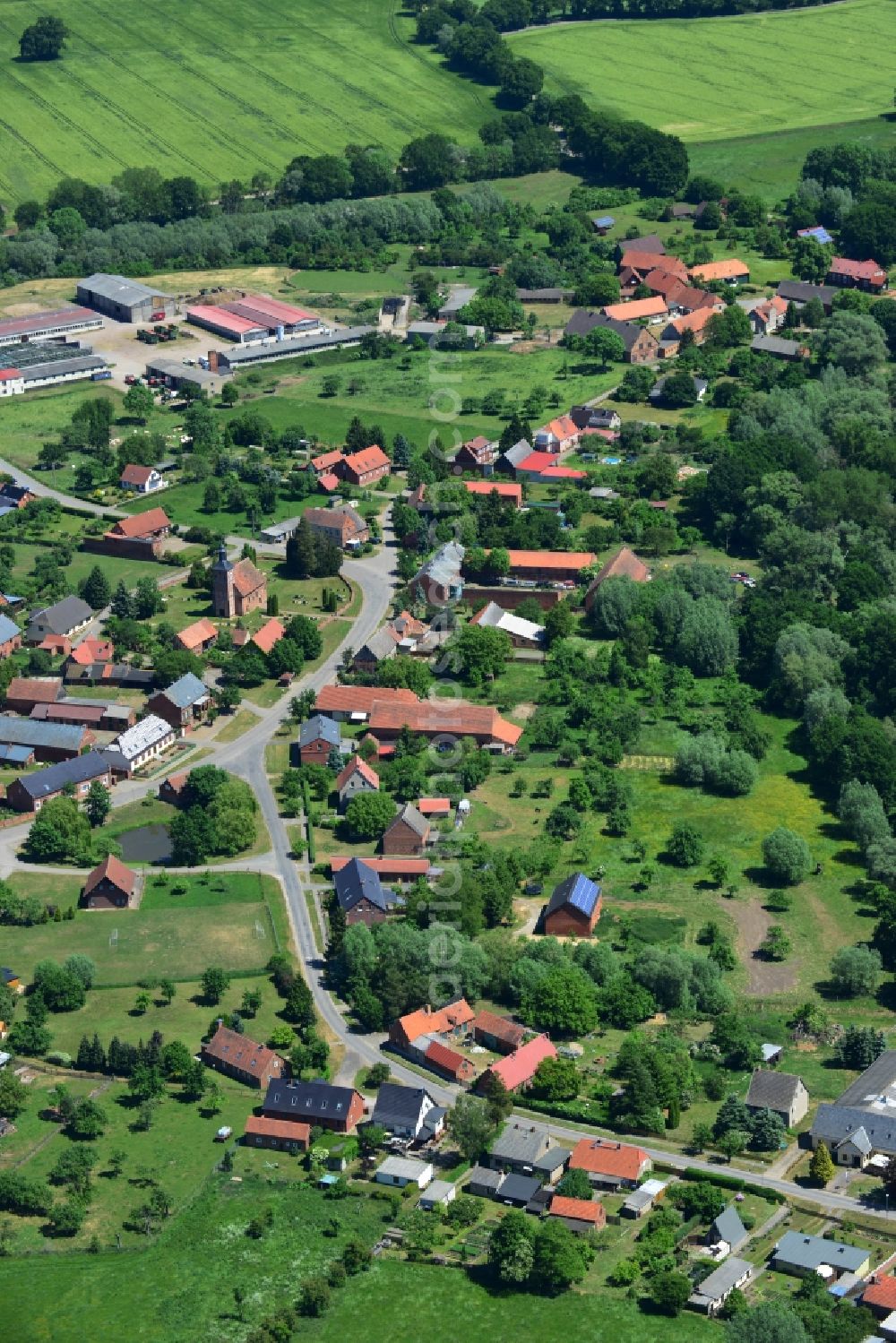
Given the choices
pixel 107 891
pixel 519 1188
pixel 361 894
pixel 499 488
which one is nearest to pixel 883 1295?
pixel 519 1188

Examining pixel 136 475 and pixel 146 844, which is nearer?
pixel 146 844

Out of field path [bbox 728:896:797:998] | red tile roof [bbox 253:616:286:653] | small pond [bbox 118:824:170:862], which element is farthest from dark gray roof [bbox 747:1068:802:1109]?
red tile roof [bbox 253:616:286:653]

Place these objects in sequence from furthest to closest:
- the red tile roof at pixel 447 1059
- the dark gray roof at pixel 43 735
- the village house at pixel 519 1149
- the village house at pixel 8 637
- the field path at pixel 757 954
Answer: the village house at pixel 8 637 → the dark gray roof at pixel 43 735 → the field path at pixel 757 954 → the red tile roof at pixel 447 1059 → the village house at pixel 519 1149

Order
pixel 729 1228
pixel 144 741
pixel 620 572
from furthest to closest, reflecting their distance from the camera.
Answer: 1. pixel 620 572
2. pixel 144 741
3. pixel 729 1228

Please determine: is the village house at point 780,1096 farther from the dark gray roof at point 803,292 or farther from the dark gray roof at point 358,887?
the dark gray roof at point 803,292

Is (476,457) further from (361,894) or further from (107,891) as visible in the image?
(107,891)

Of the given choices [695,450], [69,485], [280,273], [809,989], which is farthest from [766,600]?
[280,273]

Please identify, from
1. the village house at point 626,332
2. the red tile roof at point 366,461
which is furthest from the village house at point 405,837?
the village house at point 626,332

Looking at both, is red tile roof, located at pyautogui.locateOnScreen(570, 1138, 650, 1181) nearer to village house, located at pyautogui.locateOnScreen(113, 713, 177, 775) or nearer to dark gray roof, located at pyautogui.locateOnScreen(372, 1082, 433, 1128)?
dark gray roof, located at pyautogui.locateOnScreen(372, 1082, 433, 1128)
